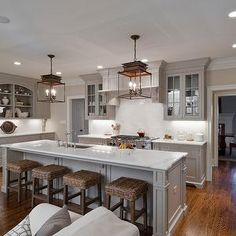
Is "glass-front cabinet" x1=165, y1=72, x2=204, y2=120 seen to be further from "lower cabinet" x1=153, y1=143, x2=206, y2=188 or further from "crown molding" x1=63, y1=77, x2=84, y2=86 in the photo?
"crown molding" x1=63, y1=77, x2=84, y2=86

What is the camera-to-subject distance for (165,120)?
17.4 feet

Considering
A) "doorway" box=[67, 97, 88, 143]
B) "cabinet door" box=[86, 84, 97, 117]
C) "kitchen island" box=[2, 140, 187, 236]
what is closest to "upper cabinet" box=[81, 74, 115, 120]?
"cabinet door" box=[86, 84, 97, 117]

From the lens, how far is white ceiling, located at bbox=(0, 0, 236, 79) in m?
2.49

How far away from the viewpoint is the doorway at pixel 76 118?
7.44 m

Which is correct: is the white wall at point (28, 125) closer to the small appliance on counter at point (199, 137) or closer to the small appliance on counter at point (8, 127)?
the small appliance on counter at point (8, 127)

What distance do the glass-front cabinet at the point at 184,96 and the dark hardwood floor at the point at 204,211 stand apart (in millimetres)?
1569

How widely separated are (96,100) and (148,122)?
1.66 meters

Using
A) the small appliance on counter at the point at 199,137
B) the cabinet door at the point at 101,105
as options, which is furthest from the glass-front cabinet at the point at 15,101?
the small appliance on counter at the point at 199,137

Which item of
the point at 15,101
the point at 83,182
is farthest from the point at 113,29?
the point at 15,101

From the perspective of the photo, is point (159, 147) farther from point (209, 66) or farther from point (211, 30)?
point (211, 30)

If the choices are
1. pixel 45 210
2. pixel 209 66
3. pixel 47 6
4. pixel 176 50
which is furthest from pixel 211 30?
pixel 45 210

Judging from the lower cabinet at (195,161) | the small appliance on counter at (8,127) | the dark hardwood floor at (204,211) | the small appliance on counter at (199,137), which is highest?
the small appliance on counter at (8,127)

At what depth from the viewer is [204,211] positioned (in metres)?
3.39

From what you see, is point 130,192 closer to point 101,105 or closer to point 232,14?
point 232,14
